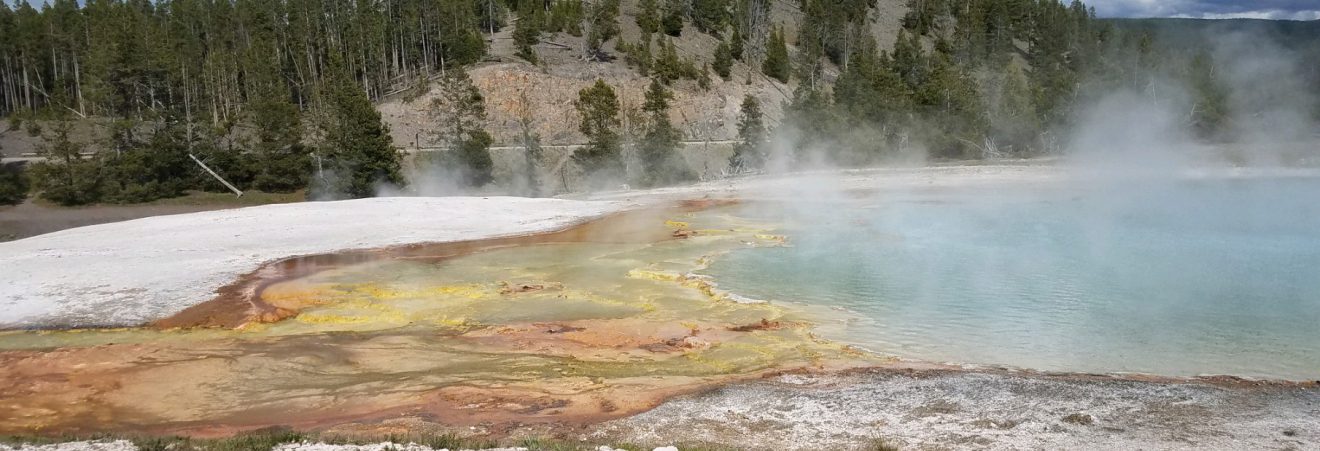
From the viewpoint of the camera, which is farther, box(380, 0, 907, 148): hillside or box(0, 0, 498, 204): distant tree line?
box(380, 0, 907, 148): hillside

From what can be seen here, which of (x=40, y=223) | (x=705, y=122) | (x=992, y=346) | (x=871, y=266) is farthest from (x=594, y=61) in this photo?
(x=992, y=346)

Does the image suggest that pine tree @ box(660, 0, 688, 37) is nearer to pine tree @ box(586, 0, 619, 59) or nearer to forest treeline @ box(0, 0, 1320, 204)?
forest treeline @ box(0, 0, 1320, 204)

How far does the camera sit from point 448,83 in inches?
1699

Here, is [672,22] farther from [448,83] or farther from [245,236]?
[245,236]

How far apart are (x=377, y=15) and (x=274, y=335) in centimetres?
4988

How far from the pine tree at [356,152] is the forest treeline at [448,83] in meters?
0.07

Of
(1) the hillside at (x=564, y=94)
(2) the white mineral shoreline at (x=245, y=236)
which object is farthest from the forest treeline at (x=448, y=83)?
(2) the white mineral shoreline at (x=245, y=236)

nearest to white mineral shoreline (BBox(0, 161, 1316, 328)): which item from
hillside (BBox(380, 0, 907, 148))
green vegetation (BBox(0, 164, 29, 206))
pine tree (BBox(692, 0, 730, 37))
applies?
green vegetation (BBox(0, 164, 29, 206))

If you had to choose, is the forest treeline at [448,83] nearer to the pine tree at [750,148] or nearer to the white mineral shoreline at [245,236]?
the pine tree at [750,148]

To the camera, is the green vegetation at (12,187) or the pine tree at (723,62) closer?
the green vegetation at (12,187)

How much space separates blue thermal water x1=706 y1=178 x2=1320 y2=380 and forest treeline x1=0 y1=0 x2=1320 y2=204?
1599 centimetres

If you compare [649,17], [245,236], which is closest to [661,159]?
[245,236]

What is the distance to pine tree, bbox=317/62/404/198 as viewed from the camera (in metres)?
30.5

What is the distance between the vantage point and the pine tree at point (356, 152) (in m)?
30.5
